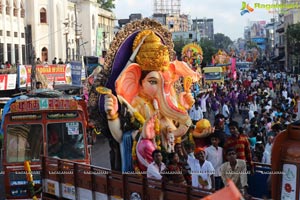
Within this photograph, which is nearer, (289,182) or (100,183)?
(289,182)

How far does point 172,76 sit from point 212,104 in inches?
582

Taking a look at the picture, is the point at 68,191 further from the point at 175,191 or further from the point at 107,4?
the point at 107,4

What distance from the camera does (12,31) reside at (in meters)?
41.3

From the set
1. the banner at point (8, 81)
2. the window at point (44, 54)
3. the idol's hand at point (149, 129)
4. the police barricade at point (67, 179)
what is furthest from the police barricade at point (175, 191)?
the window at point (44, 54)

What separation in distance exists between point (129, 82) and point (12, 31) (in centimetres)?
3098

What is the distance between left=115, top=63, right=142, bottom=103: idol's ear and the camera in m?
11.7

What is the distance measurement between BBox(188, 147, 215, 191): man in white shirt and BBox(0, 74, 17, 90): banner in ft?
64.2

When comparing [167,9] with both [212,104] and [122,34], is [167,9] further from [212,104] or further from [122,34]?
[122,34]

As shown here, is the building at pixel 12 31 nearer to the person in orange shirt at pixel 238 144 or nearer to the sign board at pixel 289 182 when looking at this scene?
the person in orange shirt at pixel 238 144

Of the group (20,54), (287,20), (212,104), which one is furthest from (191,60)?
(287,20)

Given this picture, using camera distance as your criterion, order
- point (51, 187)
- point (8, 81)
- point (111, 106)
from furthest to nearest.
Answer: point (8, 81) → point (111, 106) → point (51, 187)

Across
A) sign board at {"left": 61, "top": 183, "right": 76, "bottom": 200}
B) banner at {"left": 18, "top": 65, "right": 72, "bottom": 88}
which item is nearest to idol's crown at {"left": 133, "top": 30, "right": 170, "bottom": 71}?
sign board at {"left": 61, "top": 183, "right": 76, "bottom": 200}

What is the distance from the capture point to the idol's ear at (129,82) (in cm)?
1172

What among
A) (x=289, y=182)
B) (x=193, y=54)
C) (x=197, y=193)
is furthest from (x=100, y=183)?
(x=193, y=54)
